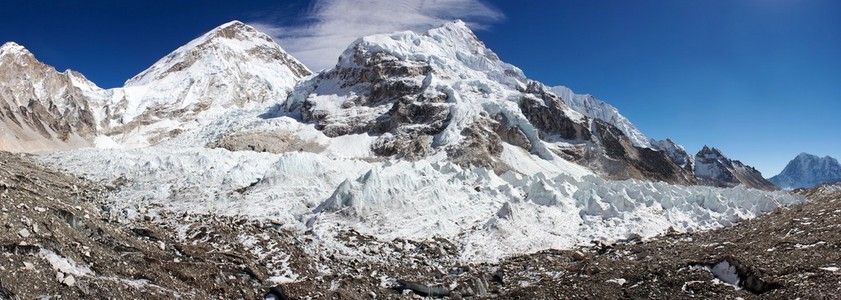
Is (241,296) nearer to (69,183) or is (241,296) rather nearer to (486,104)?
(69,183)

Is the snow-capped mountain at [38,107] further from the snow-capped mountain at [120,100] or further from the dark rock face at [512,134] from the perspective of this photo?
the dark rock face at [512,134]

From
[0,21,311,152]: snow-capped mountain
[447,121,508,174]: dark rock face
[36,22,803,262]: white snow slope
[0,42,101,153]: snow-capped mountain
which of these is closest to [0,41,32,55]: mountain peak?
[0,42,101,153]: snow-capped mountain

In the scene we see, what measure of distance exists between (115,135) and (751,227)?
531 ft

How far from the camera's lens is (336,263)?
58.5 ft

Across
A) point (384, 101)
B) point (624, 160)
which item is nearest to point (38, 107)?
point (384, 101)

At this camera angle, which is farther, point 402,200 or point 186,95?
point 186,95

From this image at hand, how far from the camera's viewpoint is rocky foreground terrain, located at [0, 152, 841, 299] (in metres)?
11.6

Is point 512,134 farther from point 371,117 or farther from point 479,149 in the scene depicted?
point 371,117

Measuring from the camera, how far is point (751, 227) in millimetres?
22516

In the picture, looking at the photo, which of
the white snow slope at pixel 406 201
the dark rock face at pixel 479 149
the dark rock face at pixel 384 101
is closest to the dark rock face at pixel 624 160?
the dark rock face at pixel 479 149

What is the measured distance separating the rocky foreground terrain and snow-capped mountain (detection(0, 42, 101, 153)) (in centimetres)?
7549

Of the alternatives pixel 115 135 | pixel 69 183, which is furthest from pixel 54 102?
pixel 69 183

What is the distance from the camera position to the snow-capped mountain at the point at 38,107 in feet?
289

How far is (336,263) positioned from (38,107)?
121 meters
